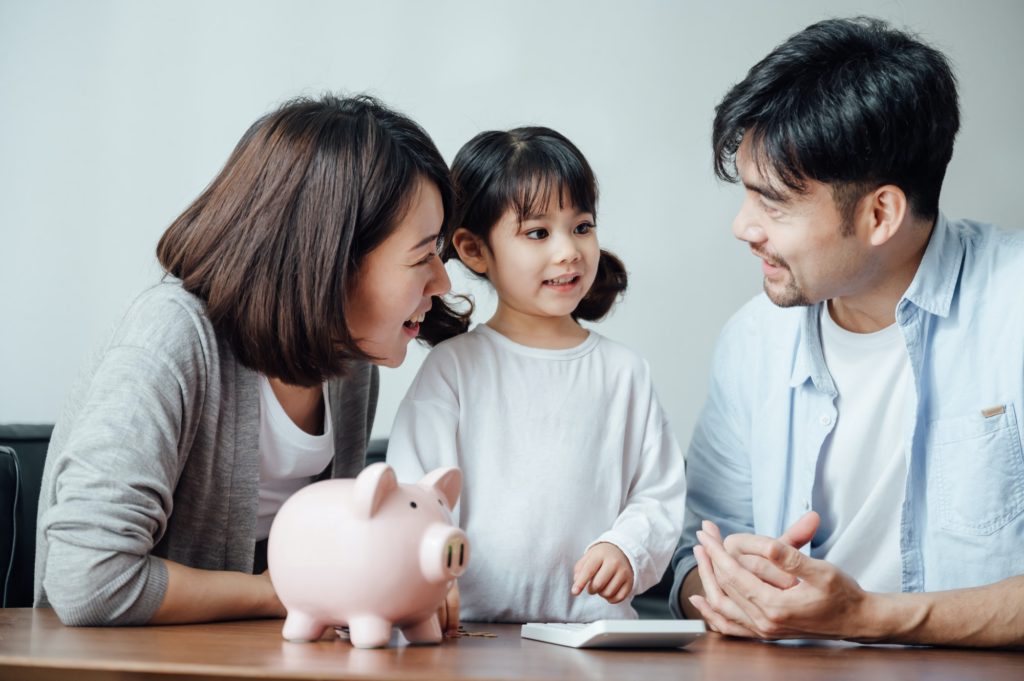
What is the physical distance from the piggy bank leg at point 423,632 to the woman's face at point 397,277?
17.6 inches

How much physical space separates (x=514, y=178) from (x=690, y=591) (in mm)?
659

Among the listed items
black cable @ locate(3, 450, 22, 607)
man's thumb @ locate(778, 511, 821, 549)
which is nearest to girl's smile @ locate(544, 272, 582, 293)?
man's thumb @ locate(778, 511, 821, 549)

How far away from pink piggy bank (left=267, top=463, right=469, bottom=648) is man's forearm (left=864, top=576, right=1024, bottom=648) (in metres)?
0.54

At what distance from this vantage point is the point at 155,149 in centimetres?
214

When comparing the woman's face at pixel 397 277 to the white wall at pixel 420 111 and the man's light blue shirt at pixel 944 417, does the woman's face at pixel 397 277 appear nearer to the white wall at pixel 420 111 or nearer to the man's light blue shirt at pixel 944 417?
the man's light blue shirt at pixel 944 417

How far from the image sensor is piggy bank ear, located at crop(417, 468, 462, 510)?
1.03 metres

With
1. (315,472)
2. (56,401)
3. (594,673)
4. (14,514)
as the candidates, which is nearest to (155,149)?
(56,401)

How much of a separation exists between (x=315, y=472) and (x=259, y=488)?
131 mm

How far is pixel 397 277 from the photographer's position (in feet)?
4.25

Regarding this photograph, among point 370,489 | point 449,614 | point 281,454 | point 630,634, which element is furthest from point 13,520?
point 630,634

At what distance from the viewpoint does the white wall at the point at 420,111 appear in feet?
6.90

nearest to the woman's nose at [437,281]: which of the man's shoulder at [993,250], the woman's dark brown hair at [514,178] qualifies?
the woman's dark brown hair at [514,178]

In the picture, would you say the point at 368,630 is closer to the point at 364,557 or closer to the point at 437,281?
the point at 364,557

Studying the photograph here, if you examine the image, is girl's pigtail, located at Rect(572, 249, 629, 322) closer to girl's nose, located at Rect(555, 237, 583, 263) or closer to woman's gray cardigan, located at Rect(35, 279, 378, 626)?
girl's nose, located at Rect(555, 237, 583, 263)
